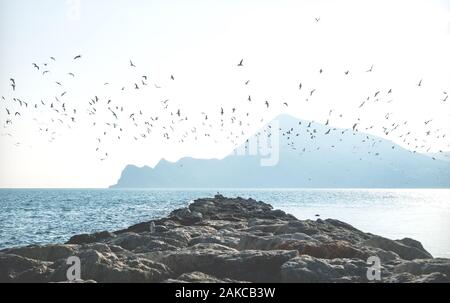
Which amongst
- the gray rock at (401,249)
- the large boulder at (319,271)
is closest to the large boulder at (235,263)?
the large boulder at (319,271)

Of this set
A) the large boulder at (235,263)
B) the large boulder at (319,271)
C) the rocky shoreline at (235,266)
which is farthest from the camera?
the large boulder at (235,263)

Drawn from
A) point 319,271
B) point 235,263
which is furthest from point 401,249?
point 235,263

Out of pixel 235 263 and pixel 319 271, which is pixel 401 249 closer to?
pixel 319 271

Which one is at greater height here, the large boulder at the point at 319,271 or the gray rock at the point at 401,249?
the large boulder at the point at 319,271

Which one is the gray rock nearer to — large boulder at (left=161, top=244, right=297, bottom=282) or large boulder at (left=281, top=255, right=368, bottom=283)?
large boulder at (left=281, top=255, right=368, bottom=283)

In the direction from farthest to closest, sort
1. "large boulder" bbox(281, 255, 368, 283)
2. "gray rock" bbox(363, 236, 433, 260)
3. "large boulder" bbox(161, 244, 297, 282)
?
1. "gray rock" bbox(363, 236, 433, 260)
2. "large boulder" bbox(161, 244, 297, 282)
3. "large boulder" bbox(281, 255, 368, 283)

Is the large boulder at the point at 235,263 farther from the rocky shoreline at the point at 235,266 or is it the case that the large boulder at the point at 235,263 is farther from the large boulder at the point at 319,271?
the large boulder at the point at 319,271

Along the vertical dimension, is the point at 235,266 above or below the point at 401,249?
above

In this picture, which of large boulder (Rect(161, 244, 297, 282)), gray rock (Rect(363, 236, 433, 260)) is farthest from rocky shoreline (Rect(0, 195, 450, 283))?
gray rock (Rect(363, 236, 433, 260))

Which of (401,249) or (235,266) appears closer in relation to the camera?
(235,266)

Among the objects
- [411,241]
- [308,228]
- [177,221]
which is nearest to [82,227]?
[177,221]
